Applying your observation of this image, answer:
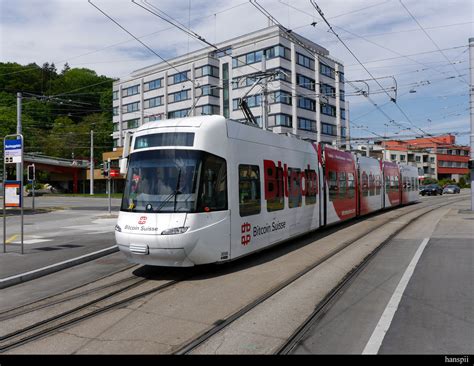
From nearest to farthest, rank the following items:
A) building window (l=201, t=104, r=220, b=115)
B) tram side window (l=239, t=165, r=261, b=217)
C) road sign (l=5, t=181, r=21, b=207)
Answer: tram side window (l=239, t=165, r=261, b=217) < road sign (l=5, t=181, r=21, b=207) < building window (l=201, t=104, r=220, b=115)

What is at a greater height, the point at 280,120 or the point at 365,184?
the point at 280,120

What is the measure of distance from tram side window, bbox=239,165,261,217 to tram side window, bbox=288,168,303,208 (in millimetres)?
2110

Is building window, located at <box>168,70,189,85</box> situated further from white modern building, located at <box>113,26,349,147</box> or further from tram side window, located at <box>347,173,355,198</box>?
tram side window, located at <box>347,173,355,198</box>

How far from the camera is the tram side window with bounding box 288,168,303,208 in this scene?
1159cm

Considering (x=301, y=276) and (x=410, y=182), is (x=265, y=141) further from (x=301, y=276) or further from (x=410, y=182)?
(x=410, y=182)

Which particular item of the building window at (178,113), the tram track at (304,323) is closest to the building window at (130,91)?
the building window at (178,113)

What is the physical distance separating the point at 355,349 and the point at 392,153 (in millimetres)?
94184

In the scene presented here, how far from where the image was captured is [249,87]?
50.2m

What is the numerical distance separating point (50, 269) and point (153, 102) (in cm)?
6469

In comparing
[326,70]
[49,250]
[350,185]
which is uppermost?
[326,70]

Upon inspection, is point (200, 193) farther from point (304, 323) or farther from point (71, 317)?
point (304, 323)

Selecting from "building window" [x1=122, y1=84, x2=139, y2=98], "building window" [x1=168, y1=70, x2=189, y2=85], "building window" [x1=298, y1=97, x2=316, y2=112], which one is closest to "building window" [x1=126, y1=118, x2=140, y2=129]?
"building window" [x1=122, y1=84, x2=139, y2=98]

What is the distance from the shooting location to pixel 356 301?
6.47 m

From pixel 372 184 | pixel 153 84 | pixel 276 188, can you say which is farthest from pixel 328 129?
pixel 276 188
